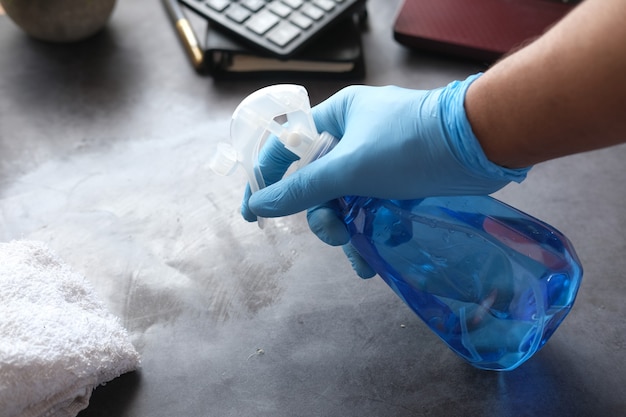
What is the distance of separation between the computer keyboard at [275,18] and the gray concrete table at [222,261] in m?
0.06

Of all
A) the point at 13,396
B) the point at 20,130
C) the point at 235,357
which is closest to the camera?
the point at 13,396

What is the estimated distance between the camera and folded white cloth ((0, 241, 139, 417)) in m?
0.48

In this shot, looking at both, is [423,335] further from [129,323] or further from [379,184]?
[129,323]

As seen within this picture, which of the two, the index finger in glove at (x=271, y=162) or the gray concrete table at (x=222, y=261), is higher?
the index finger in glove at (x=271, y=162)

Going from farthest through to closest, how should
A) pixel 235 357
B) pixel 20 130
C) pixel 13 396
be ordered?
pixel 20 130 → pixel 235 357 → pixel 13 396

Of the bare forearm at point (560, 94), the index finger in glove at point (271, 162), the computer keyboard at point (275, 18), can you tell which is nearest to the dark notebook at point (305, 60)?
the computer keyboard at point (275, 18)

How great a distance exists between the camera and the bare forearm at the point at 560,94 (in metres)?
0.43

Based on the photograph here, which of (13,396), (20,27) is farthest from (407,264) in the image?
(20,27)

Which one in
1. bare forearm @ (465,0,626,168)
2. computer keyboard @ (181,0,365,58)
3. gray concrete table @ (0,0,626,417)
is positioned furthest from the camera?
computer keyboard @ (181,0,365,58)

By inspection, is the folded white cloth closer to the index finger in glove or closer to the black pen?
the index finger in glove

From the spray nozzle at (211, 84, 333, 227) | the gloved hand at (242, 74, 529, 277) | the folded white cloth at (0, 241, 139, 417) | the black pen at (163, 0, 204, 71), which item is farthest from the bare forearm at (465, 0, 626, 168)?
the black pen at (163, 0, 204, 71)

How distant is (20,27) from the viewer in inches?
33.3

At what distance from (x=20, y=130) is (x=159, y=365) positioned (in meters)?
0.36

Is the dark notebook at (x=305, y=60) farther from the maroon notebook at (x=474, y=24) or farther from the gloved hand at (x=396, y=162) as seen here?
the gloved hand at (x=396, y=162)
